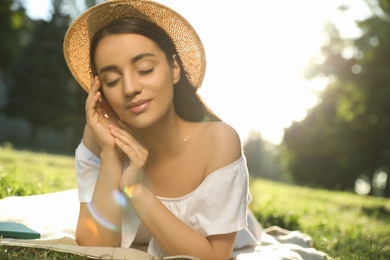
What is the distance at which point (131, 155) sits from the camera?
117 inches

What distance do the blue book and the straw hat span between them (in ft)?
3.68

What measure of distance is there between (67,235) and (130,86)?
1191mm

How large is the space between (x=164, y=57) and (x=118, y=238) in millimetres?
1227

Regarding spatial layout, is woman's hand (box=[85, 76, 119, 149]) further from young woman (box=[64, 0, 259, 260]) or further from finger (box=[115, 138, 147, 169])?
finger (box=[115, 138, 147, 169])

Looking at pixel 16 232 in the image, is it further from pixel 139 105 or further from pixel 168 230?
pixel 139 105

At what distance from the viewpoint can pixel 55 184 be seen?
6.55 m

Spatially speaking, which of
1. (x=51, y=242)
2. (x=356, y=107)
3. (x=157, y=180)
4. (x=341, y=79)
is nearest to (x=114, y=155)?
(x=157, y=180)

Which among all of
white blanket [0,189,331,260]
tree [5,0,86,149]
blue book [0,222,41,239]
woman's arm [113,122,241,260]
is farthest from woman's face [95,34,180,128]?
tree [5,0,86,149]

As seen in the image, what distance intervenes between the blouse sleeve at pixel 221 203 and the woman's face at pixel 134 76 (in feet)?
1.77

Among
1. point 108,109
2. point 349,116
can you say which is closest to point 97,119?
point 108,109

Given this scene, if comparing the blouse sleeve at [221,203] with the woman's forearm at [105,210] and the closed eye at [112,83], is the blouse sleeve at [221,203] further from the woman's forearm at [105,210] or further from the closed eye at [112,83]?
the closed eye at [112,83]

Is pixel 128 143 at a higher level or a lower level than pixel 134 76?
lower

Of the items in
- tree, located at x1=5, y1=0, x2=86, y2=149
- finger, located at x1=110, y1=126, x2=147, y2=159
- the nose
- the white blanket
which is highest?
tree, located at x1=5, y1=0, x2=86, y2=149

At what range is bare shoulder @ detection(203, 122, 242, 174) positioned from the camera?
122 inches
